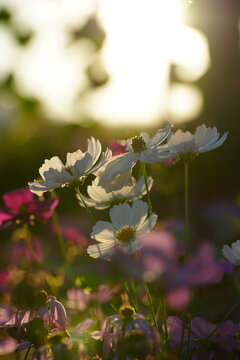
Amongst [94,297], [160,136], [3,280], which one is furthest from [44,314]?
[3,280]

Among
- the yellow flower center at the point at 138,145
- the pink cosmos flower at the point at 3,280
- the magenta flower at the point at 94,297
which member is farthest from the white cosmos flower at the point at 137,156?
the pink cosmos flower at the point at 3,280

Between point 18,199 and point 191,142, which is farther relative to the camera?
point 18,199

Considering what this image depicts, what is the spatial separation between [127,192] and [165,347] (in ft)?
0.89

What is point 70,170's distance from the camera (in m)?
0.81

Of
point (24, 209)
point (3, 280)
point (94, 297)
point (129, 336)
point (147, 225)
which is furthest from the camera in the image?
point (3, 280)

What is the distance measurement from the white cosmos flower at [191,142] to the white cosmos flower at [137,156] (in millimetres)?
16

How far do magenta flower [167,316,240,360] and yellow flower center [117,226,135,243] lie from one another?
0.13 meters

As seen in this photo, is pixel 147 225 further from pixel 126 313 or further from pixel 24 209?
pixel 24 209

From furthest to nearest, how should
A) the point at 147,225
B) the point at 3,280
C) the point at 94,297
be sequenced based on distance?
the point at 3,280 → the point at 94,297 → the point at 147,225

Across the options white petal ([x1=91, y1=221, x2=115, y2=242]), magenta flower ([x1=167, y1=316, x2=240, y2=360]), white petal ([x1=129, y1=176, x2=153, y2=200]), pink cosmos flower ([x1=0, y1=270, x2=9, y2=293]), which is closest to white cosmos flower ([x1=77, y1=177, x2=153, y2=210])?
white petal ([x1=129, y1=176, x2=153, y2=200])

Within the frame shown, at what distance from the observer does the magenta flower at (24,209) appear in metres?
1.03

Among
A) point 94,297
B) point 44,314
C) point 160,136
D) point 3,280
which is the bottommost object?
point 3,280

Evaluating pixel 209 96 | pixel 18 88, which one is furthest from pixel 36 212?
pixel 18 88

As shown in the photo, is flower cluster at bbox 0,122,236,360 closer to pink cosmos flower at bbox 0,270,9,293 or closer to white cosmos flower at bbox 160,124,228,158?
white cosmos flower at bbox 160,124,228,158
